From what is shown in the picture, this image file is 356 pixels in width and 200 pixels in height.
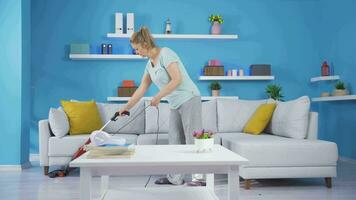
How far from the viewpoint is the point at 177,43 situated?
5.92m

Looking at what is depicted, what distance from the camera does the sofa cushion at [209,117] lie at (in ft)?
16.2

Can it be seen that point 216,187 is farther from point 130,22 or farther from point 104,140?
point 130,22

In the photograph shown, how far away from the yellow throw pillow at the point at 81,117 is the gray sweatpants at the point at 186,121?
5.23ft

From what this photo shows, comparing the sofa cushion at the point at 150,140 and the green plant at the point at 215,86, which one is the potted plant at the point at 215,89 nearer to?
the green plant at the point at 215,86

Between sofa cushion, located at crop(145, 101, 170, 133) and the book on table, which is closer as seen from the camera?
the book on table

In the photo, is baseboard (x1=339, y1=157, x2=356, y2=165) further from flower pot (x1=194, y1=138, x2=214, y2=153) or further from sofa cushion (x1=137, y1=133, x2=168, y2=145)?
flower pot (x1=194, y1=138, x2=214, y2=153)

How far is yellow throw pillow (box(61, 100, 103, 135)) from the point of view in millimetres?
4629

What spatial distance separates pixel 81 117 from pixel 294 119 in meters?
2.32

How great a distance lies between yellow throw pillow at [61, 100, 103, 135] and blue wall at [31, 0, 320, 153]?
3.51 ft

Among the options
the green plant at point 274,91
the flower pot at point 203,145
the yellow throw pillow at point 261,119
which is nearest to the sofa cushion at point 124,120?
the yellow throw pillow at point 261,119

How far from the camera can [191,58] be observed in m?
5.95

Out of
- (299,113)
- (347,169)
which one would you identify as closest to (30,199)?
(299,113)

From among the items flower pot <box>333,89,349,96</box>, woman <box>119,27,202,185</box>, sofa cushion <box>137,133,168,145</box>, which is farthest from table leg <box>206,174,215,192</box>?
flower pot <box>333,89,349,96</box>

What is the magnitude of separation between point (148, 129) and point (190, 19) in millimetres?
1904
